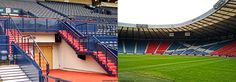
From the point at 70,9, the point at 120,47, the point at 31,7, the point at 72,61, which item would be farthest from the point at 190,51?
the point at 70,9

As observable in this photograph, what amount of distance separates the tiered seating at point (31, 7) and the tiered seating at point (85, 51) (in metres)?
3.03

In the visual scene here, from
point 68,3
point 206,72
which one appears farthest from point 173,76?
point 68,3

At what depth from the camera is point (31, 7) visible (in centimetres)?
1280

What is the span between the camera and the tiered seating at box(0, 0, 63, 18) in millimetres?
11711

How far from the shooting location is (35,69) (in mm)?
5293

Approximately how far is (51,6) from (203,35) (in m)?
13.0

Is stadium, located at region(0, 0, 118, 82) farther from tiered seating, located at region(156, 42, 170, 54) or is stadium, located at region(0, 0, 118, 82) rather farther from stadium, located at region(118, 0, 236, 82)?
stadium, located at region(118, 0, 236, 82)

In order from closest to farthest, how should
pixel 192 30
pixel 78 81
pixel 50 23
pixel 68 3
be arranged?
pixel 192 30
pixel 78 81
pixel 50 23
pixel 68 3

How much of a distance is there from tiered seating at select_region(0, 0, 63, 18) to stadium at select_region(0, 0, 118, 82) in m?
1.34

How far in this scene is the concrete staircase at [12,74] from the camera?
5507mm

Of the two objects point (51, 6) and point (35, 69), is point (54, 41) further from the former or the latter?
point (51, 6)

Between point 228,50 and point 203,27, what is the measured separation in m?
0.19

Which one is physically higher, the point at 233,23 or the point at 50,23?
the point at 233,23

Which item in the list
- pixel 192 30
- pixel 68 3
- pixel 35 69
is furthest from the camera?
pixel 68 3
